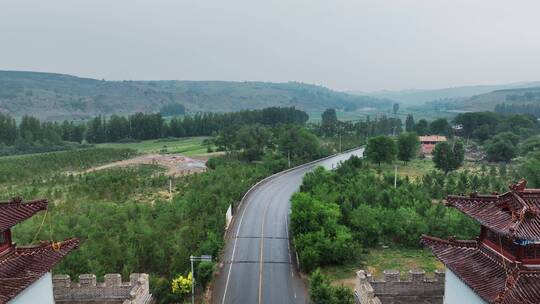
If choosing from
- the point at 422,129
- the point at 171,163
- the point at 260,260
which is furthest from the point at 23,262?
the point at 422,129

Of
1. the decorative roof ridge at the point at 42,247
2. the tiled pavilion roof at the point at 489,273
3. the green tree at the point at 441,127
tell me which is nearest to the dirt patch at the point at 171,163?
the decorative roof ridge at the point at 42,247

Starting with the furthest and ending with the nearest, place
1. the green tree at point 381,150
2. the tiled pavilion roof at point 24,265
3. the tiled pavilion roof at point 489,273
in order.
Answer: the green tree at point 381,150 → the tiled pavilion roof at point 24,265 → the tiled pavilion roof at point 489,273

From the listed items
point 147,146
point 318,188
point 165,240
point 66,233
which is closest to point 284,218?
point 318,188

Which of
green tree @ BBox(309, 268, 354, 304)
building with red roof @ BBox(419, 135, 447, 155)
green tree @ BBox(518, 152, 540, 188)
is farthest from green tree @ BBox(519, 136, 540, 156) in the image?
green tree @ BBox(309, 268, 354, 304)

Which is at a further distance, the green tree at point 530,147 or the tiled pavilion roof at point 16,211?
the green tree at point 530,147

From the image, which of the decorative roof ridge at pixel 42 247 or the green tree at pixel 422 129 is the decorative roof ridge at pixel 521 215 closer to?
the decorative roof ridge at pixel 42 247

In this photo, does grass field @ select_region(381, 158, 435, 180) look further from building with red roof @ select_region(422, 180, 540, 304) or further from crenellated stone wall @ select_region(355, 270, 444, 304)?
building with red roof @ select_region(422, 180, 540, 304)

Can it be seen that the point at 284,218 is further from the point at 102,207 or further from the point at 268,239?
the point at 102,207
